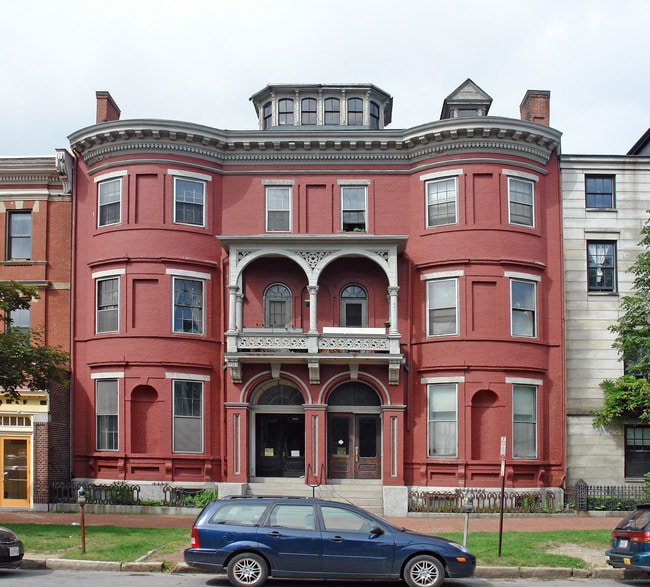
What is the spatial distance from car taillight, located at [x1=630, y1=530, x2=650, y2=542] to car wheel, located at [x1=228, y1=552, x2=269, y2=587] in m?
6.83

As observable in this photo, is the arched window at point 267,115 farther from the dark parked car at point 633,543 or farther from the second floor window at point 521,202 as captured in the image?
the dark parked car at point 633,543

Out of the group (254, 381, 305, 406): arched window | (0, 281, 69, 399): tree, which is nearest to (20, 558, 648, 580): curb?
(0, 281, 69, 399): tree

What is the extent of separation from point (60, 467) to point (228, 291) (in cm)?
785

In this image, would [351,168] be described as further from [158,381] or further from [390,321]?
[158,381]

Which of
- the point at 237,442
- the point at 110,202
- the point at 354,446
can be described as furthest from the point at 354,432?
the point at 110,202

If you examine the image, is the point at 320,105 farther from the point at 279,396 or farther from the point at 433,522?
the point at 433,522

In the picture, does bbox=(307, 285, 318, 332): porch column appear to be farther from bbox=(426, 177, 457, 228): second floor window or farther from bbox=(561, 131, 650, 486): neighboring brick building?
bbox=(561, 131, 650, 486): neighboring brick building

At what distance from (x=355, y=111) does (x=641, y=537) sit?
72.2 feet

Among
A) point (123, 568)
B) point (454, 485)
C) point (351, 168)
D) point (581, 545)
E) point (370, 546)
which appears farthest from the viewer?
point (351, 168)

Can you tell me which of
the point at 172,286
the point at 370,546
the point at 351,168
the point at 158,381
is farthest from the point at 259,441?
the point at 370,546

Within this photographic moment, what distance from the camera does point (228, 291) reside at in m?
30.3

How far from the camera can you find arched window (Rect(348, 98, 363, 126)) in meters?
34.8

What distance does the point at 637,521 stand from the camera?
679 inches

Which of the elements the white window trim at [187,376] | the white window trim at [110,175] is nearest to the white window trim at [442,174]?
the white window trim at [187,376]
